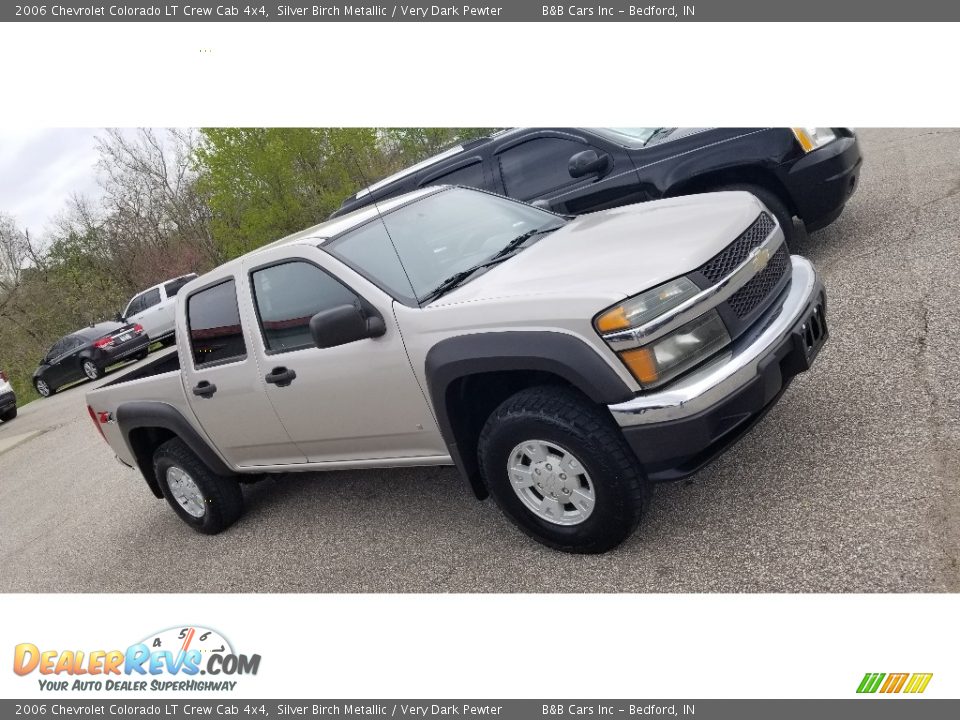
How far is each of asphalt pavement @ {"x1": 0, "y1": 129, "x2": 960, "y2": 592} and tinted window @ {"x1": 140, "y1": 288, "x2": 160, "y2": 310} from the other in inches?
503

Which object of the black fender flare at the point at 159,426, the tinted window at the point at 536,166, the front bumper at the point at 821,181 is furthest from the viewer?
the tinted window at the point at 536,166

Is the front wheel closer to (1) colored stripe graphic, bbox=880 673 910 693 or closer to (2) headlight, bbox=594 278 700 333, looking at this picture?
(2) headlight, bbox=594 278 700 333

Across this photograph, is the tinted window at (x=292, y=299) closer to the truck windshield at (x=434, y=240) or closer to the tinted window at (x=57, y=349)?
the truck windshield at (x=434, y=240)

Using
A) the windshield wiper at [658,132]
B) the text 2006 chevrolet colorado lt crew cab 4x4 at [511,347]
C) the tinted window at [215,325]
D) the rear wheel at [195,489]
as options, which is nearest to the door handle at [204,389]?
the text 2006 chevrolet colorado lt crew cab 4x4 at [511,347]

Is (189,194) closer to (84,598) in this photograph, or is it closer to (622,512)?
(84,598)

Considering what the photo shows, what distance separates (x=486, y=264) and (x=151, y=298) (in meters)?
17.3

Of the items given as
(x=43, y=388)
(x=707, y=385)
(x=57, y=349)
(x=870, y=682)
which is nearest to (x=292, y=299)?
(x=707, y=385)

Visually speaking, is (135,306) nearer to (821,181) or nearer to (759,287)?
(821,181)

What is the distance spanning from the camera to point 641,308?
283cm

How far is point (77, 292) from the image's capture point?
2511 cm

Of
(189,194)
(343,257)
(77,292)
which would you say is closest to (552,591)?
(343,257)

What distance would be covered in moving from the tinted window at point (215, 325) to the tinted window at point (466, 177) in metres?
3.15

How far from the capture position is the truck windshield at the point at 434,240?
362 cm

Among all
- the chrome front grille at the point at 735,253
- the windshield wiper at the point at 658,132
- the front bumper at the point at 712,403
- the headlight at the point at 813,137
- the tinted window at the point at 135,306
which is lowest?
the tinted window at the point at 135,306
